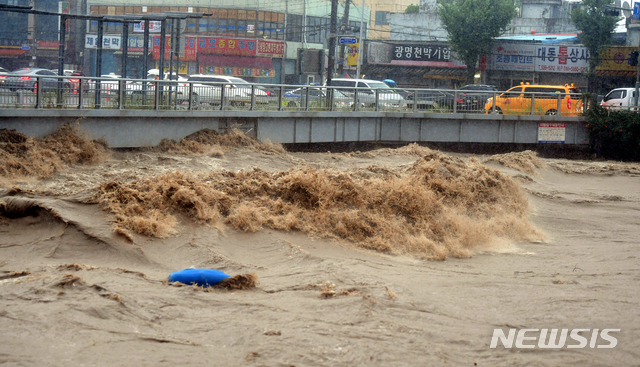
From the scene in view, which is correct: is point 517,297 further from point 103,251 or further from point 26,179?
point 26,179

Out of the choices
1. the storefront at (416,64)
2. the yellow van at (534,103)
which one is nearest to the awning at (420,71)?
the storefront at (416,64)

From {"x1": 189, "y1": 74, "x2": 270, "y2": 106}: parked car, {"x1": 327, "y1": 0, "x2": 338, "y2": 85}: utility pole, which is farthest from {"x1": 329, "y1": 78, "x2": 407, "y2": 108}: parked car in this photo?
{"x1": 327, "y1": 0, "x2": 338, "y2": 85}: utility pole

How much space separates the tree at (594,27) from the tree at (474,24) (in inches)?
203

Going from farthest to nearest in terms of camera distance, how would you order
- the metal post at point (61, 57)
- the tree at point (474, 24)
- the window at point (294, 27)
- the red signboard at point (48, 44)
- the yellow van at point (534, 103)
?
the red signboard at point (48, 44), the window at point (294, 27), the tree at point (474, 24), the yellow van at point (534, 103), the metal post at point (61, 57)

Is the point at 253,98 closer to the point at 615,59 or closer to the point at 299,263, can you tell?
the point at 299,263

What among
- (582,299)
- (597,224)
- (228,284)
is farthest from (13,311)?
(597,224)

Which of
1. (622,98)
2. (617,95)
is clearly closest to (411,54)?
(617,95)

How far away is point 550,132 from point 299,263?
19.8 m

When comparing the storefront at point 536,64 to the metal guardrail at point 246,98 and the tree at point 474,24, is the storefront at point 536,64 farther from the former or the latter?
the metal guardrail at point 246,98

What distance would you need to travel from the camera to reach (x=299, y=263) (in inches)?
412

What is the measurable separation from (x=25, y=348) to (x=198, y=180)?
7.25 m

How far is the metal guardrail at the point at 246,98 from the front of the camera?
54.6ft

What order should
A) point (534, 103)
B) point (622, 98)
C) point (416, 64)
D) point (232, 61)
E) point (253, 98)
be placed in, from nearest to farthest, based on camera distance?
point (253, 98)
point (534, 103)
point (622, 98)
point (232, 61)
point (416, 64)

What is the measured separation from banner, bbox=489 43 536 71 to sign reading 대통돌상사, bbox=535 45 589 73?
22.2 inches
